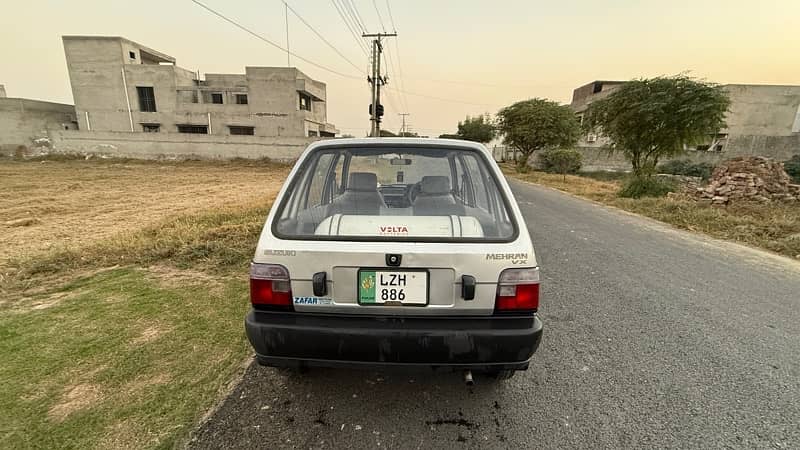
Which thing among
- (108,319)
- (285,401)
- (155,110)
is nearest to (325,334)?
(285,401)

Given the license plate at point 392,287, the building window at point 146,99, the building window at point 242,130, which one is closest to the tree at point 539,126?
the building window at point 242,130

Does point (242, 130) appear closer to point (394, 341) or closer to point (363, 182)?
point (363, 182)

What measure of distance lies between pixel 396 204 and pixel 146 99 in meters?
34.9

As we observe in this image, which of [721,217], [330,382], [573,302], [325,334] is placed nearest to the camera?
[325,334]

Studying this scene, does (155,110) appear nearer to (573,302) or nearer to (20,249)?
(20,249)

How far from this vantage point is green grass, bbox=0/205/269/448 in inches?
65.2

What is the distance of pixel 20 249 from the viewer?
4414 mm

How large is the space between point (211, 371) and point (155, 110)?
34.0m

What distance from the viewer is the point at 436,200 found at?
225cm

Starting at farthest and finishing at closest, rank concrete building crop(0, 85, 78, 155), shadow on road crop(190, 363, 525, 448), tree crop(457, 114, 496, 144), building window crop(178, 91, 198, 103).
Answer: tree crop(457, 114, 496, 144), building window crop(178, 91, 198, 103), concrete building crop(0, 85, 78, 155), shadow on road crop(190, 363, 525, 448)

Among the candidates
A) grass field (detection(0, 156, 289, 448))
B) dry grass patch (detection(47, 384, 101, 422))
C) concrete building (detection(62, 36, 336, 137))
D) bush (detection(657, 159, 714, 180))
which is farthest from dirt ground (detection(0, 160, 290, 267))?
bush (detection(657, 159, 714, 180))

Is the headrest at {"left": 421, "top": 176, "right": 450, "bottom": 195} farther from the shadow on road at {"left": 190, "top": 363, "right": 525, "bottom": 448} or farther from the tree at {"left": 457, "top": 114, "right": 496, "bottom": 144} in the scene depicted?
the tree at {"left": 457, "top": 114, "right": 496, "bottom": 144}

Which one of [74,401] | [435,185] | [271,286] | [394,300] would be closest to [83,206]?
[74,401]

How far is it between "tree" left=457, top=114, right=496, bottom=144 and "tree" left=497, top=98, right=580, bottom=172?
56.5 feet
